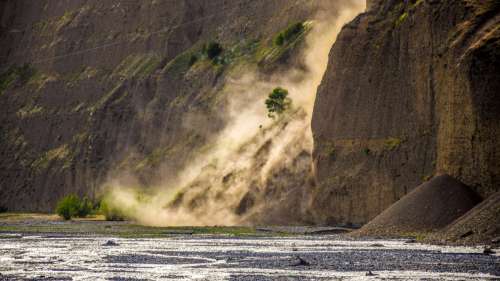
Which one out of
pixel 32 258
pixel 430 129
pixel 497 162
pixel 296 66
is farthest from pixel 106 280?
pixel 296 66

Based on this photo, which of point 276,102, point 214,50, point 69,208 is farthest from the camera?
point 214,50

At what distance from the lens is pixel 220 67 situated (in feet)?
304

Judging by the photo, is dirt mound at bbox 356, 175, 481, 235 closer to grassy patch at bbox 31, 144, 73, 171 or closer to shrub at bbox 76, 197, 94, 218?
shrub at bbox 76, 197, 94, 218

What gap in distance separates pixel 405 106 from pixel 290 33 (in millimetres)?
26759

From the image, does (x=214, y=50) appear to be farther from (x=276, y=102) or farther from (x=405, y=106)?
(x=405, y=106)

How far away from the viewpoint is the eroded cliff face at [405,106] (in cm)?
5247

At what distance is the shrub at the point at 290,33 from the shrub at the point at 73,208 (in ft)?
73.3


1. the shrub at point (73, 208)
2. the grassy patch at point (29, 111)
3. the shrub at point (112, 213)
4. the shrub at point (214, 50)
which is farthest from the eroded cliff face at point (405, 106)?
the grassy patch at point (29, 111)

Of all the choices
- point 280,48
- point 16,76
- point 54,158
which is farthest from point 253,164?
point 16,76

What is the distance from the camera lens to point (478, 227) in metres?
44.0

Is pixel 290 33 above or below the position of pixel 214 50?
below

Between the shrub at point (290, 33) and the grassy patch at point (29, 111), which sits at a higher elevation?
the shrub at point (290, 33)

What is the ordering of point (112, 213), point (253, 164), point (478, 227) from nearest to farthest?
point (478, 227), point (253, 164), point (112, 213)

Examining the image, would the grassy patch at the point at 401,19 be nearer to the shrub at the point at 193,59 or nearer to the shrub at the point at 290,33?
the shrub at the point at 290,33
